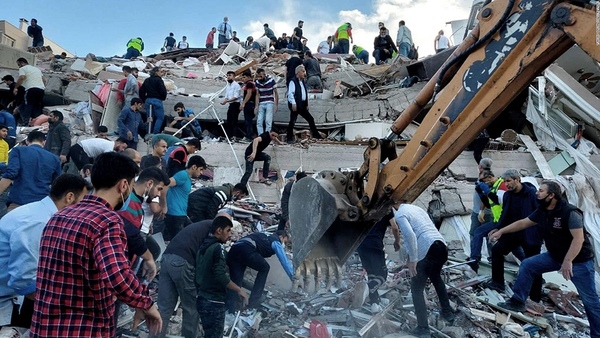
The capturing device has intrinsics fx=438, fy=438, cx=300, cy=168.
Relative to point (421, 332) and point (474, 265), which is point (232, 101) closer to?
point (474, 265)

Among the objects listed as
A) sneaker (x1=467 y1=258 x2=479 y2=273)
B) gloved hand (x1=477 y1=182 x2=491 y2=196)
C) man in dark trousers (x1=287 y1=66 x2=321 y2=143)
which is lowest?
sneaker (x1=467 y1=258 x2=479 y2=273)

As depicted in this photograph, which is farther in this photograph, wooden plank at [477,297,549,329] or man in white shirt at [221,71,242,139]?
man in white shirt at [221,71,242,139]

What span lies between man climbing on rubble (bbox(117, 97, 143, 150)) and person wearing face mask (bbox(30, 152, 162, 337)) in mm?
6794

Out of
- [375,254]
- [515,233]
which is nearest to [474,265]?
[515,233]

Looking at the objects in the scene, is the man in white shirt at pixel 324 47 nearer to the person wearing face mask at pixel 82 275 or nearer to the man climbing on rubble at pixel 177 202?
the man climbing on rubble at pixel 177 202

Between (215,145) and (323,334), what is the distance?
19.1ft

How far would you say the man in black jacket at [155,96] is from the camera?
31.1ft

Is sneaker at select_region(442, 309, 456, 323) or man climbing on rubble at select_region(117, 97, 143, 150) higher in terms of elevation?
man climbing on rubble at select_region(117, 97, 143, 150)

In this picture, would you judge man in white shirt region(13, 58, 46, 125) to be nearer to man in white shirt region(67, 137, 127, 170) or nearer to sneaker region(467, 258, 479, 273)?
man in white shirt region(67, 137, 127, 170)

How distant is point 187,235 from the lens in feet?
14.5

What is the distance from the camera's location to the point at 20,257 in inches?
115

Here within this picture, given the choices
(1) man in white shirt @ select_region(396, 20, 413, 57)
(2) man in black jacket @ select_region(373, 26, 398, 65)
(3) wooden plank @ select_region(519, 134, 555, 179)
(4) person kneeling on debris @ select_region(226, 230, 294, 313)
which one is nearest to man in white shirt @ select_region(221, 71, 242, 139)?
(4) person kneeling on debris @ select_region(226, 230, 294, 313)

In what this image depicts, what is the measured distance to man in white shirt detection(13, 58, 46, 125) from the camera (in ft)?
35.3

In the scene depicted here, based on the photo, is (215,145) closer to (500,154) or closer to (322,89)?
(322,89)
